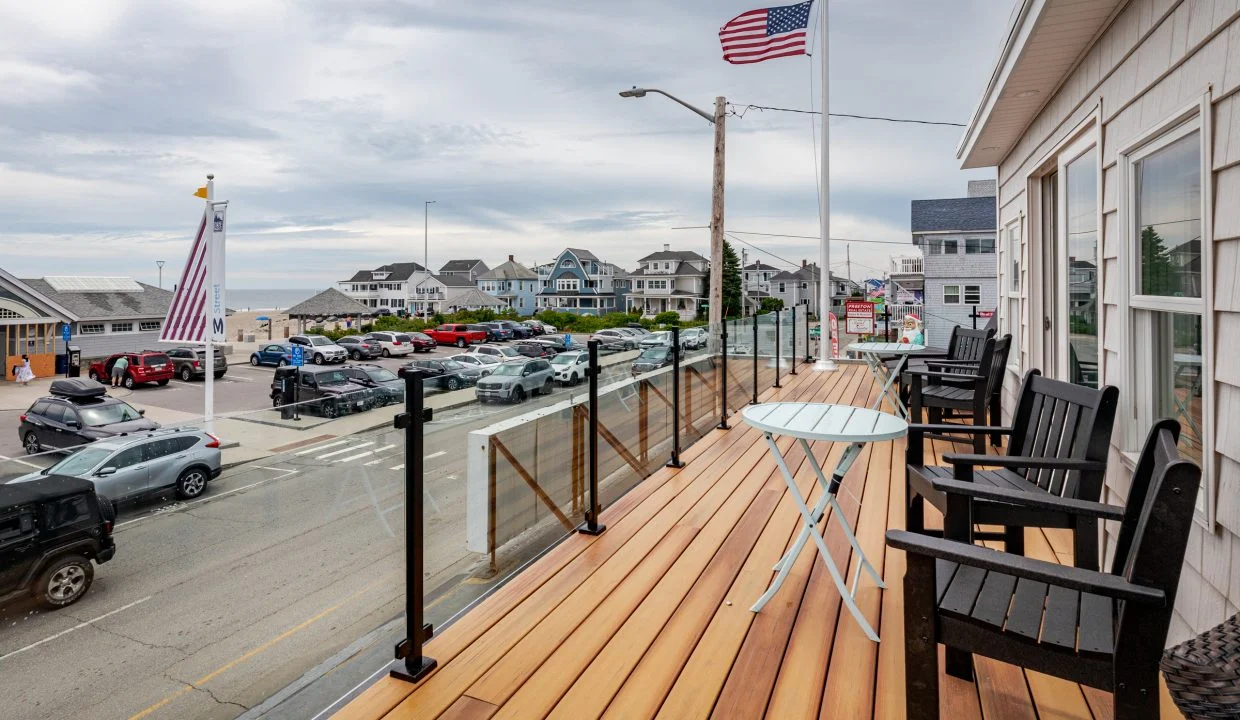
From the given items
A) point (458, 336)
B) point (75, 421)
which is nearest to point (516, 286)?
point (458, 336)

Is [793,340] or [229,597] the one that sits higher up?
[793,340]

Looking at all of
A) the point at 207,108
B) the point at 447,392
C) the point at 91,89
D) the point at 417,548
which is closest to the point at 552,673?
the point at 417,548

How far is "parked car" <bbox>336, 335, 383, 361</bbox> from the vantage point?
3407cm

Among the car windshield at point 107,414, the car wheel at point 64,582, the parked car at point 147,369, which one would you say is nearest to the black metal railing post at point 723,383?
the car wheel at point 64,582

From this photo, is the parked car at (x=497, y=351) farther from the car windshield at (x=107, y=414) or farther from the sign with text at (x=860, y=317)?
the sign with text at (x=860, y=317)

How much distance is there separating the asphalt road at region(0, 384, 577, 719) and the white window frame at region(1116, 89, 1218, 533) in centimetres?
238

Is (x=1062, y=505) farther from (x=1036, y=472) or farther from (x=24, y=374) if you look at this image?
(x=24, y=374)

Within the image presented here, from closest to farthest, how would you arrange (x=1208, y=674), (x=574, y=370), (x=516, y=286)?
(x=1208, y=674) < (x=574, y=370) < (x=516, y=286)

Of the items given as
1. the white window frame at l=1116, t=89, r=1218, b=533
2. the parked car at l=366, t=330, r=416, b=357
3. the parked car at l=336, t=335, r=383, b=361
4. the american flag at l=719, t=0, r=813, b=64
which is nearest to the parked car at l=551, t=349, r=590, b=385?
the white window frame at l=1116, t=89, r=1218, b=533

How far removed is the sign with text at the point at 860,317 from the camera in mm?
12641

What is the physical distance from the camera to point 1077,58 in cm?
325

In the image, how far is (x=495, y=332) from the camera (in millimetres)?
42125

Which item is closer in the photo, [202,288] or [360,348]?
[202,288]

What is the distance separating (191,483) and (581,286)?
203 ft
